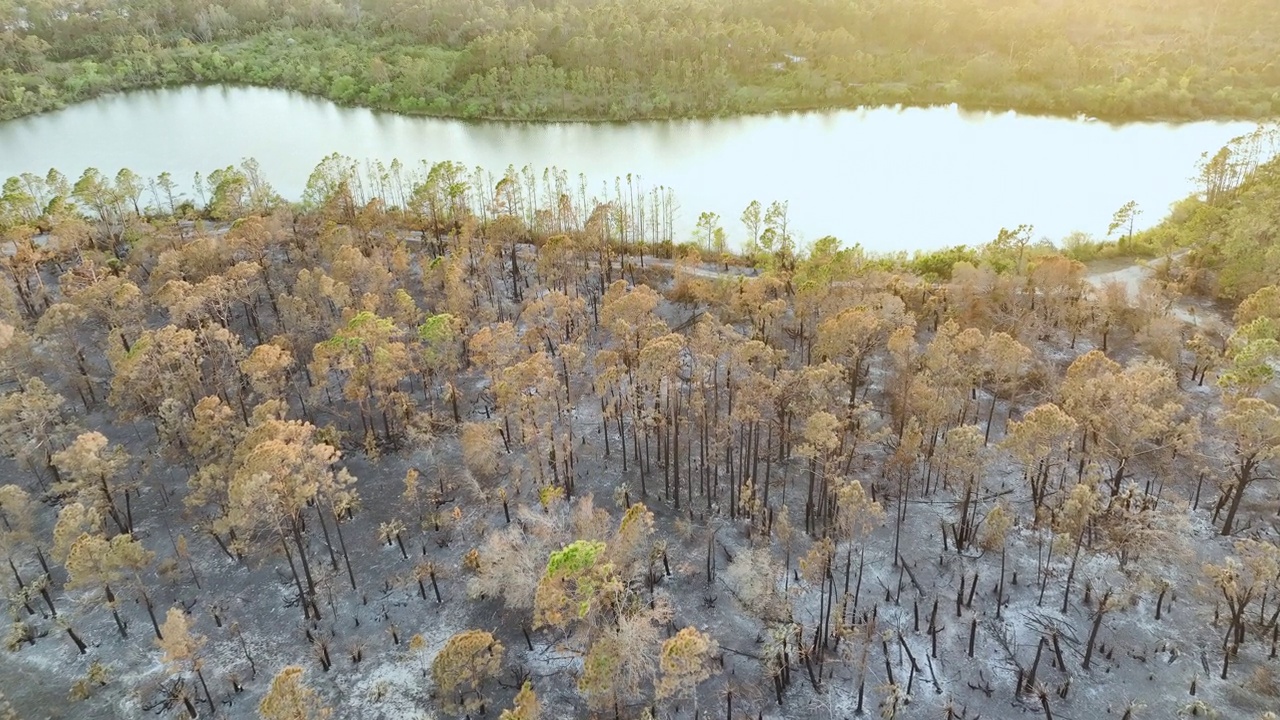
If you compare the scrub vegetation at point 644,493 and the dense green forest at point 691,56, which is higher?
the dense green forest at point 691,56

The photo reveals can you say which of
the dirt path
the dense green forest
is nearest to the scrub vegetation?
the dirt path

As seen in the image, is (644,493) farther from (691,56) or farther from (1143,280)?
(691,56)

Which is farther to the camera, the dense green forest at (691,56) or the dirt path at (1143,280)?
the dense green forest at (691,56)

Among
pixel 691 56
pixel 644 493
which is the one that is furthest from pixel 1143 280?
pixel 691 56

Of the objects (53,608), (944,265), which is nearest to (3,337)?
(53,608)

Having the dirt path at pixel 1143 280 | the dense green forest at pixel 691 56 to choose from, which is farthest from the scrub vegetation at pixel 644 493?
the dense green forest at pixel 691 56

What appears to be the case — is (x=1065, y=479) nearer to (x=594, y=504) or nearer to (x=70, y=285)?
(x=594, y=504)

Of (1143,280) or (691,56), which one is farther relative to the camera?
(691,56)

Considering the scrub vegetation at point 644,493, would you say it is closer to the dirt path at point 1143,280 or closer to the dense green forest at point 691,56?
the dirt path at point 1143,280
